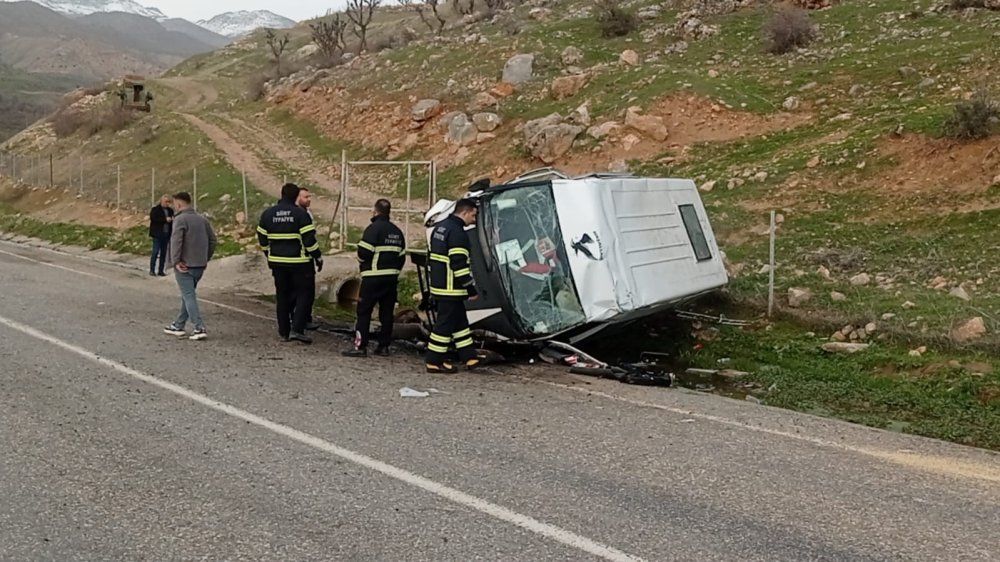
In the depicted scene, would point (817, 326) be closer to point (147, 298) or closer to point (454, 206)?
point (454, 206)

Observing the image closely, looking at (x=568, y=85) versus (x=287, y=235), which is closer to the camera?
(x=287, y=235)

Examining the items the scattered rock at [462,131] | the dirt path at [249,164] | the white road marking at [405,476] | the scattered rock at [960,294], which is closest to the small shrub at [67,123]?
the dirt path at [249,164]

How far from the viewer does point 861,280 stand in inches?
398

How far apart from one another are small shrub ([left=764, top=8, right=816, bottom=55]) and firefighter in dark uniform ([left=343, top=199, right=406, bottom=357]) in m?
17.6

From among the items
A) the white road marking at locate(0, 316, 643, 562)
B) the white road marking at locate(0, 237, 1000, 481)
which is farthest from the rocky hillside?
the white road marking at locate(0, 316, 643, 562)

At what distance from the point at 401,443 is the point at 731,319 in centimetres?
560

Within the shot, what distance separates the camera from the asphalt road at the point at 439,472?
4070 millimetres

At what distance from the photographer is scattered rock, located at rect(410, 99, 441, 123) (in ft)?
88.6

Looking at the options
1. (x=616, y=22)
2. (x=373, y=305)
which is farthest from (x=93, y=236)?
(x=616, y=22)

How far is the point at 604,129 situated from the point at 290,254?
41.2 feet

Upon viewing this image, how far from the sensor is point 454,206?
848cm

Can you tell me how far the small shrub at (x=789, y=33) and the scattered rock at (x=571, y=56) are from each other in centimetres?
626

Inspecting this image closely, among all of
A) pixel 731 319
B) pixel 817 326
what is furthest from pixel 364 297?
pixel 817 326

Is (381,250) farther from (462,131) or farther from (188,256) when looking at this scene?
Result: (462,131)
